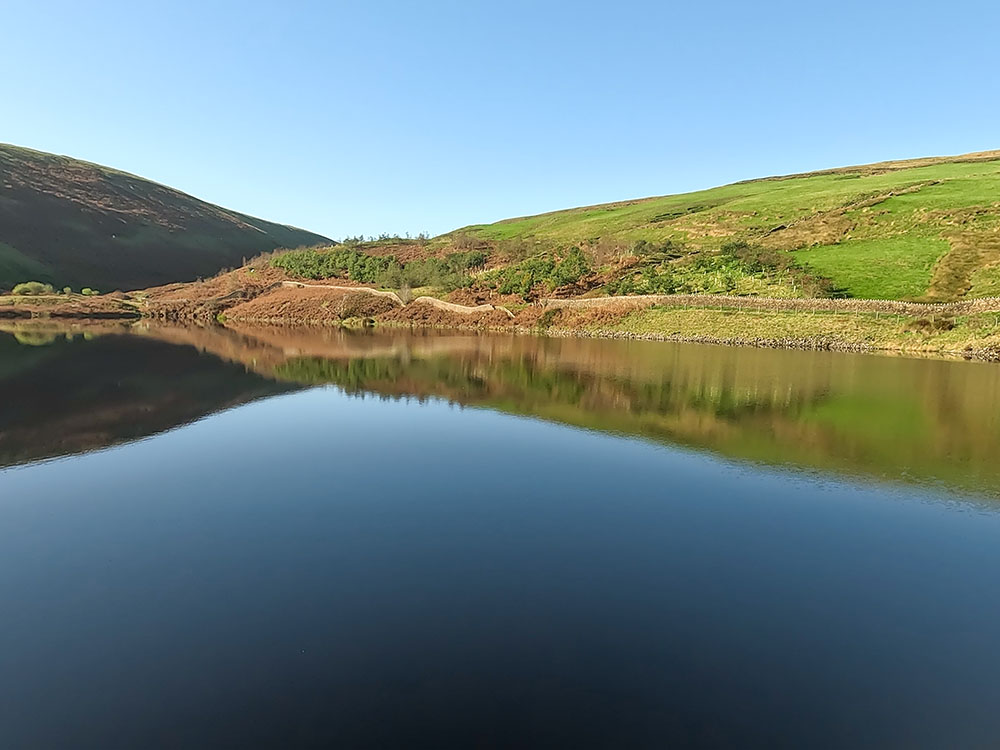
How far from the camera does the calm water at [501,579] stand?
9.27 m

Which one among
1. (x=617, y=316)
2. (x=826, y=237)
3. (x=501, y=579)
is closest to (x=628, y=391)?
(x=501, y=579)

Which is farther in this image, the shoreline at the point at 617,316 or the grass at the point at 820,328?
the shoreline at the point at 617,316

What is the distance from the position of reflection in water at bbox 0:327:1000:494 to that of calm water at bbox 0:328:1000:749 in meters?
0.42

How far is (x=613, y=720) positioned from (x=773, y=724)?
8.90ft

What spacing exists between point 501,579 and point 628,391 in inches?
1021

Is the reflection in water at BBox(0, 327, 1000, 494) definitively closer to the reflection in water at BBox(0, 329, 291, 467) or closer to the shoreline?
the reflection in water at BBox(0, 329, 291, 467)

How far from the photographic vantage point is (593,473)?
870 inches

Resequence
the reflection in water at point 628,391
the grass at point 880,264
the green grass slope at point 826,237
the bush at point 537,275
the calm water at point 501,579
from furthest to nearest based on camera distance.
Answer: the bush at point 537,275
the green grass slope at point 826,237
the grass at point 880,264
the reflection in water at point 628,391
the calm water at point 501,579

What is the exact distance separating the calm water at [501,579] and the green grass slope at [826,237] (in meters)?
49.6

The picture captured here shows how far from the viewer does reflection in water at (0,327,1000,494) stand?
990 inches

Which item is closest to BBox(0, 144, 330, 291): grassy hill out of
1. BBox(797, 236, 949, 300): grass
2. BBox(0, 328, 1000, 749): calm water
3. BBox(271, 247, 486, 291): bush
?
BBox(271, 247, 486, 291): bush

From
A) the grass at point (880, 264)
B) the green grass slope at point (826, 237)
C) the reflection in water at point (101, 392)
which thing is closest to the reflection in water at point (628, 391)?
the reflection in water at point (101, 392)

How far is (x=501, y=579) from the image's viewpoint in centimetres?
1360

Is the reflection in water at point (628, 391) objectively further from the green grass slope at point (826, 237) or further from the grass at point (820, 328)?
the green grass slope at point (826, 237)
